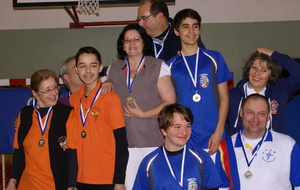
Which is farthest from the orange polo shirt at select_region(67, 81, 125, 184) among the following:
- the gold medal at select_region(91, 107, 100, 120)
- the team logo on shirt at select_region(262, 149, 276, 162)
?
the team logo on shirt at select_region(262, 149, 276, 162)

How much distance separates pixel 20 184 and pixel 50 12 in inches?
209

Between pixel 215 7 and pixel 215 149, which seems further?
pixel 215 7

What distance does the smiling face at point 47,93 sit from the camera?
314 cm

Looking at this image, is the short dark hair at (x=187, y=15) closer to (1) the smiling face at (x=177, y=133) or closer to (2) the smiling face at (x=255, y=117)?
(2) the smiling face at (x=255, y=117)

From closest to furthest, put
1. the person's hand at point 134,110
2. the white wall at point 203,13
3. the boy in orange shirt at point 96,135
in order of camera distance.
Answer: the boy in orange shirt at point 96,135, the person's hand at point 134,110, the white wall at point 203,13

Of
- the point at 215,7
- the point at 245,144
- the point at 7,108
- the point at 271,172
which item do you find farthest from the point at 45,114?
the point at 215,7

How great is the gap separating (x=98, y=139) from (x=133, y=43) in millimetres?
976

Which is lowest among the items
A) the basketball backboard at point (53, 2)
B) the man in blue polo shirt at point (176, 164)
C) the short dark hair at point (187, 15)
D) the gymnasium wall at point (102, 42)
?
the man in blue polo shirt at point (176, 164)

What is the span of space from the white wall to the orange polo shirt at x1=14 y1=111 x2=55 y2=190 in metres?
4.93

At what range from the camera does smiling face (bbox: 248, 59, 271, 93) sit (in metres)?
3.58

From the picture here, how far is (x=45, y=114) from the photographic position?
313 cm

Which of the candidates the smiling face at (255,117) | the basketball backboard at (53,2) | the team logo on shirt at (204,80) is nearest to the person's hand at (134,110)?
the team logo on shirt at (204,80)

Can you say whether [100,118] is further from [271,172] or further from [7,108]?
[7,108]

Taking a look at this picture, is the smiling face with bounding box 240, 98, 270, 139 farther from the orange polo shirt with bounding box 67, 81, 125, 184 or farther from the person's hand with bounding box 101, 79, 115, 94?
the person's hand with bounding box 101, 79, 115, 94
